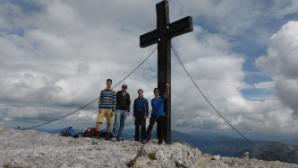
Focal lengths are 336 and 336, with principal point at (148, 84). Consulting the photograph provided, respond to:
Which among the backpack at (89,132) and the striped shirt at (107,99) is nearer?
the striped shirt at (107,99)

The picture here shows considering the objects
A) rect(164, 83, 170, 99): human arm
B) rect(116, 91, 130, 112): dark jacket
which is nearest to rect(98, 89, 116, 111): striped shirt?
rect(116, 91, 130, 112): dark jacket

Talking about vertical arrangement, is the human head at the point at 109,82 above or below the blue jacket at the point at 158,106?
above

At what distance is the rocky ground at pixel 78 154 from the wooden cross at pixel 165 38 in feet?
6.11

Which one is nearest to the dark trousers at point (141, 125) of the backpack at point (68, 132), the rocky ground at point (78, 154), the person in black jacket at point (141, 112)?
the person in black jacket at point (141, 112)

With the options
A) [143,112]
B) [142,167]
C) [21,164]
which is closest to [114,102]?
[143,112]

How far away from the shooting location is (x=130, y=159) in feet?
28.9

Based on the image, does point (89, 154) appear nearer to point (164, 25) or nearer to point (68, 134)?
point (68, 134)

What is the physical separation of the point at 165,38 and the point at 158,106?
9.07 ft

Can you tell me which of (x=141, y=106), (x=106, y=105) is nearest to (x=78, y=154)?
(x=106, y=105)

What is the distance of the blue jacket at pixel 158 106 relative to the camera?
1207 centimetres

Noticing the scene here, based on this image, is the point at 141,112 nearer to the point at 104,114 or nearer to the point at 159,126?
the point at 159,126

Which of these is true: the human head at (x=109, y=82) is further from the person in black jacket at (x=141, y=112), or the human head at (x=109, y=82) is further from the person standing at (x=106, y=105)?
the person in black jacket at (x=141, y=112)

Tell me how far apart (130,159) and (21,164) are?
273cm

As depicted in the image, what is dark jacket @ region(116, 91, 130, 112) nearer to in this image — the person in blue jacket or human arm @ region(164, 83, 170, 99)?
the person in blue jacket
